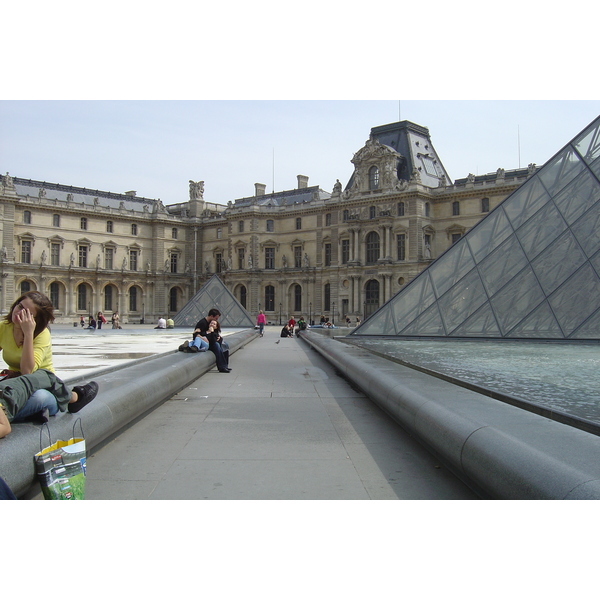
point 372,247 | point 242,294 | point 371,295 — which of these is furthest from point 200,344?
point 242,294

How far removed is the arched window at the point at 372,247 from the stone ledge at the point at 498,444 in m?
48.9

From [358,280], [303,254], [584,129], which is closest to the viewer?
[584,129]

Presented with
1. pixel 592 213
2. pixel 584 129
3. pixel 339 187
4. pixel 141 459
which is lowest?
pixel 141 459

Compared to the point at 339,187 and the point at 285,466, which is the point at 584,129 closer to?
the point at 285,466

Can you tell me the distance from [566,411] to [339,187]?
177ft

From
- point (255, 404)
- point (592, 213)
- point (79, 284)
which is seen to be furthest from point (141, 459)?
point (79, 284)

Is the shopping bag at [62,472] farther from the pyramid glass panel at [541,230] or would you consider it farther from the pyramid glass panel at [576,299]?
the pyramid glass panel at [541,230]

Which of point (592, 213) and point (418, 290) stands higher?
point (592, 213)

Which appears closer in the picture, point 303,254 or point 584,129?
point 584,129

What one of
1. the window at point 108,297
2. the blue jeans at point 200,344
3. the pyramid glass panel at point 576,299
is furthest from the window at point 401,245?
the blue jeans at point 200,344

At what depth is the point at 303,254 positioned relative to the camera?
197 ft

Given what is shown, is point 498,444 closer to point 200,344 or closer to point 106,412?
point 106,412

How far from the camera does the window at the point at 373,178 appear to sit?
179 feet

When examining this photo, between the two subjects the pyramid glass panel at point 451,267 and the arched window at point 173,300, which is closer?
the pyramid glass panel at point 451,267
